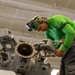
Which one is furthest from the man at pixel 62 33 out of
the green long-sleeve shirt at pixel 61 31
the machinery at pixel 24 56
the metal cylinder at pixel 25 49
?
the metal cylinder at pixel 25 49

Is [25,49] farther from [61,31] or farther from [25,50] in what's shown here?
[61,31]

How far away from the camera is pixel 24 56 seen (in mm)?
1609

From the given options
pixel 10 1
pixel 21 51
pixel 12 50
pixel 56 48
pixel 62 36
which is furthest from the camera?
pixel 10 1

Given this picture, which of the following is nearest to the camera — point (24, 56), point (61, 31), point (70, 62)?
point (24, 56)

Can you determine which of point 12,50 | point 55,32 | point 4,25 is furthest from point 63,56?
point 4,25

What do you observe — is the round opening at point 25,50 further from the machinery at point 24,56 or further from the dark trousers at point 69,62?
the dark trousers at point 69,62

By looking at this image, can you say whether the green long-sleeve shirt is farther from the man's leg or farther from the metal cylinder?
the metal cylinder

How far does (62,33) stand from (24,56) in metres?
0.63

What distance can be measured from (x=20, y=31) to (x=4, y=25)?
0.50 metres

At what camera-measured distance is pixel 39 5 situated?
417 centimetres

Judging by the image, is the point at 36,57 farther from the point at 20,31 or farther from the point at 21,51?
the point at 20,31

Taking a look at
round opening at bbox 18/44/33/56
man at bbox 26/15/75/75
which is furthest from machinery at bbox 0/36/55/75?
man at bbox 26/15/75/75

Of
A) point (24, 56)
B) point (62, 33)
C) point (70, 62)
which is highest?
point (62, 33)

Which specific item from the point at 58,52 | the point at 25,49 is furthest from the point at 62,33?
Result: the point at 25,49
